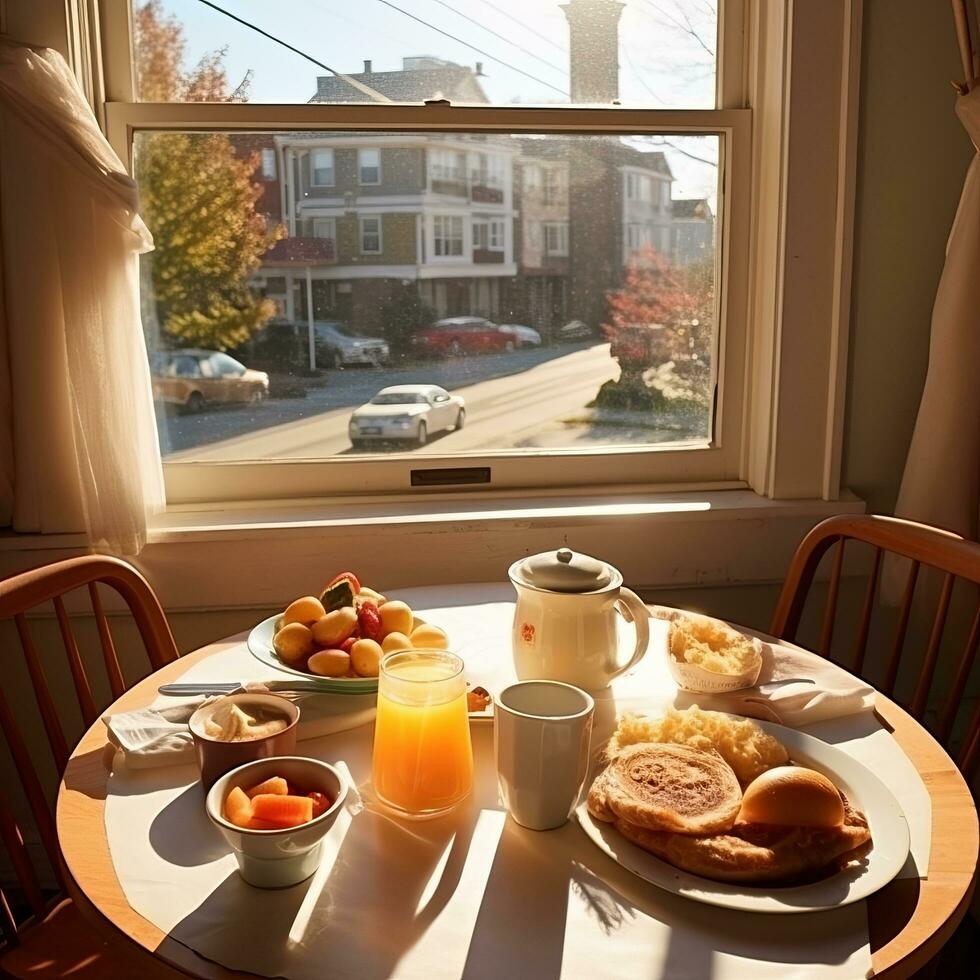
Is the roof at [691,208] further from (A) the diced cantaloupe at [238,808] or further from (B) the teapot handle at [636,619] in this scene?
(A) the diced cantaloupe at [238,808]

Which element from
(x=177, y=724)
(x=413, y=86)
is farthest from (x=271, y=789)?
(x=413, y=86)

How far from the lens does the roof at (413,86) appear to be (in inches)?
68.1

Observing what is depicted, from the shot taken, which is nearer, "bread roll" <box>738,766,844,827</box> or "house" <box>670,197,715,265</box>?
"bread roll" <box>738,766,844,827</box>

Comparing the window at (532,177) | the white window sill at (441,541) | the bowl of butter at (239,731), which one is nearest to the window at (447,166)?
the window at (532,177)

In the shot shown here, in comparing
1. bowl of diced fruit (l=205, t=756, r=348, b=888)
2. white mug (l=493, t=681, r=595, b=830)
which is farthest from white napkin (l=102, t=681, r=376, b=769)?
white mug (l=493, t=681, r=595, b=830)

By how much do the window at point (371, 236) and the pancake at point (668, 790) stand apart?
1.18m

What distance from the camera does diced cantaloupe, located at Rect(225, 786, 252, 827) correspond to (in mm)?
749

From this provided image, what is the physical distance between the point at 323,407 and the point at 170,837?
110 cm

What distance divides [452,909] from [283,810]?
152mm

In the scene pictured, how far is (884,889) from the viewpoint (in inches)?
30.3

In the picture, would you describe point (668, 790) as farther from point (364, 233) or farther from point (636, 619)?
point (364, 233)

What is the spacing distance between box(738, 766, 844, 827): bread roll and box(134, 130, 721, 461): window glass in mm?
1166

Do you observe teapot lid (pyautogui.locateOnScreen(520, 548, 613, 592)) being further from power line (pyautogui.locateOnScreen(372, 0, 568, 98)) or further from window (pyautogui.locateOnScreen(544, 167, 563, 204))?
power line (pyautogui.locateOnScreen(372, 0, 568, 98))

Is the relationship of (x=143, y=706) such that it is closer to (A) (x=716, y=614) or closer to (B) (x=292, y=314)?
(B) (x=292, y=314)
